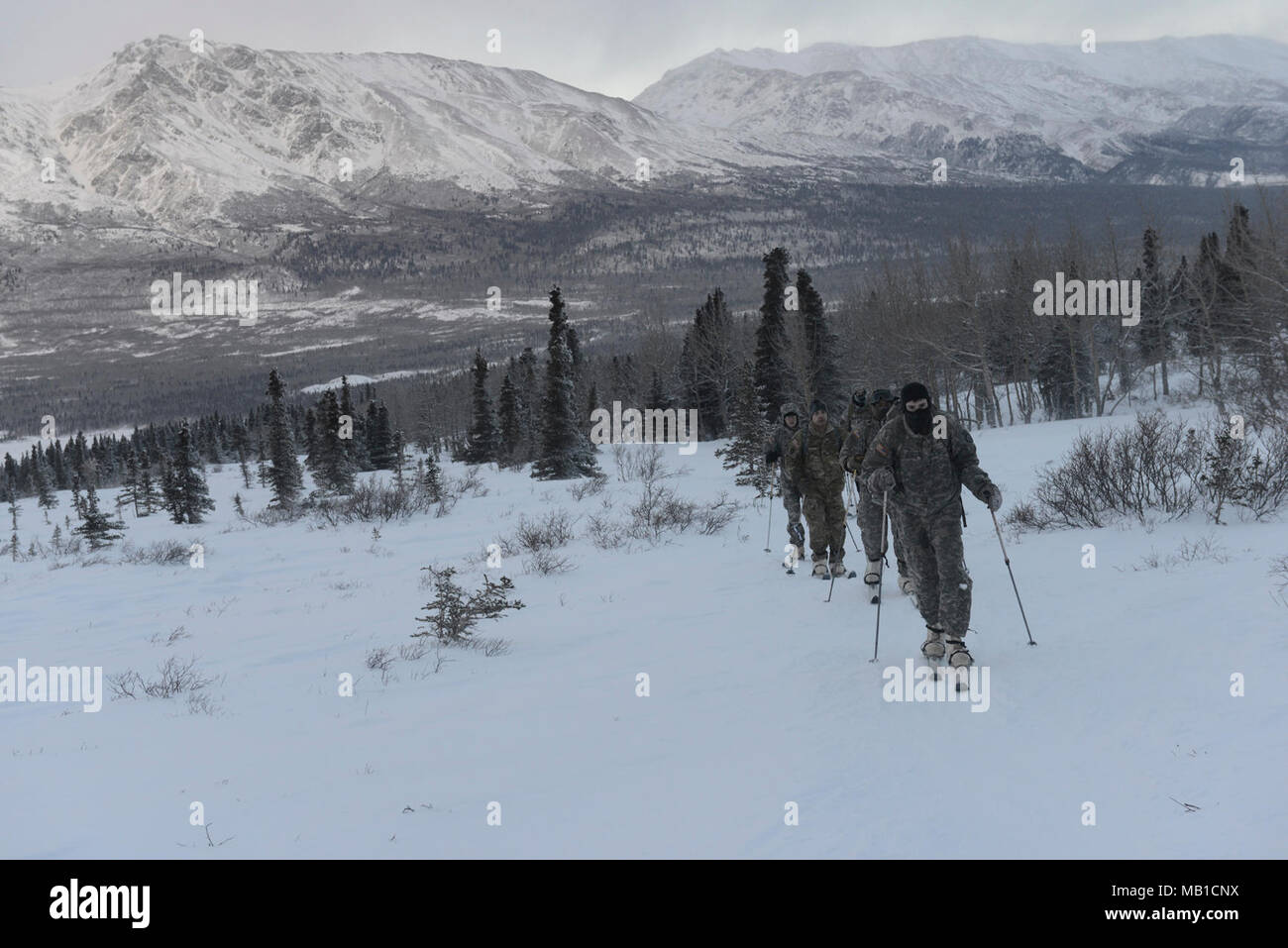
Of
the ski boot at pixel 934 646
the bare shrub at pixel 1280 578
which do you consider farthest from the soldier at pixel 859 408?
the bare shrub at pixel 1280 578

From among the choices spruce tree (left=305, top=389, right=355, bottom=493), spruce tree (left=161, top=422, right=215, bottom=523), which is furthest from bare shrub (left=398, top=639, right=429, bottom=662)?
spruce tree (left=305, top=389, right=355, bottom=493)

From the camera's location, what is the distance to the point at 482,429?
5119 centimetres

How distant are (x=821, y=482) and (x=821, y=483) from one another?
0.01 m

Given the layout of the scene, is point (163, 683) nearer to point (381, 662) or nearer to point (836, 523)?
point (381, 662)

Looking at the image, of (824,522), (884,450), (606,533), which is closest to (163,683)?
(884,450)

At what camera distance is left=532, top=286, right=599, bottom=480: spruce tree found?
33.5m

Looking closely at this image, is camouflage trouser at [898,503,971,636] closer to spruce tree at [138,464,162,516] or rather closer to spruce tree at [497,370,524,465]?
spruce tree at [497,370,524,465]

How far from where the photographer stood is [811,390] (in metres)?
43.4

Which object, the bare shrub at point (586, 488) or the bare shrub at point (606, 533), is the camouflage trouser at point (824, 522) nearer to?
the bare shrub at point (606, 533)

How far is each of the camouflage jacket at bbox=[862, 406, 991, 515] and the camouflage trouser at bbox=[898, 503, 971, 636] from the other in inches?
3.6

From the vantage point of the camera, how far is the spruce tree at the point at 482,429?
50750 millimetres

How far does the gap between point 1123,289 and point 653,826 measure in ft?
168

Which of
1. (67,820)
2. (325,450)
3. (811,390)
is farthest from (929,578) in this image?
(325,450)

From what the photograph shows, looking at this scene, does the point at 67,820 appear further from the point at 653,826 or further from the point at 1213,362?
the point at 1213,362
